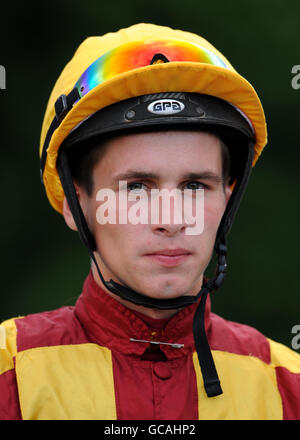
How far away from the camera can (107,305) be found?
2143mm

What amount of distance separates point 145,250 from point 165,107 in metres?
0.45

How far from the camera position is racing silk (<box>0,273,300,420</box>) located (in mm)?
1964

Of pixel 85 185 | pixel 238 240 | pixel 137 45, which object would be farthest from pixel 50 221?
pixel 137 45

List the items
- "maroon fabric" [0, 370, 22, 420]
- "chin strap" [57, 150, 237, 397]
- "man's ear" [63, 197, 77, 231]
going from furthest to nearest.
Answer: "man's ear" [63, 197, 77, 231], "chin strap" [57, 150, 237, 397], "maroon fabric" [0, 370, 22, 420]

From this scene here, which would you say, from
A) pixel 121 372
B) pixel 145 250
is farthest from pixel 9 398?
pixel 145 250

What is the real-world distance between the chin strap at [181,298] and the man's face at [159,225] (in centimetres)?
3

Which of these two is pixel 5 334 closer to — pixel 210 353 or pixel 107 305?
pixel 107 305

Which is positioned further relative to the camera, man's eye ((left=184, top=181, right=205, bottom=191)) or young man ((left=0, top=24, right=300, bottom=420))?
man's eye ((left=184, top=181, right=205, bottom=191))

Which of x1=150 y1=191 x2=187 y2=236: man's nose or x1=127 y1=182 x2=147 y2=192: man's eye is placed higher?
x1=127 y1=182 x2=147 y2=192: man's eye

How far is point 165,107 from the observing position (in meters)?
2.03

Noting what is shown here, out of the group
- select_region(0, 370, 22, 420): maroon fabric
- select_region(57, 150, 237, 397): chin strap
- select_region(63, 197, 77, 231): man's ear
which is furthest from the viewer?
select_region(63, 197, 77, 231): man's ear

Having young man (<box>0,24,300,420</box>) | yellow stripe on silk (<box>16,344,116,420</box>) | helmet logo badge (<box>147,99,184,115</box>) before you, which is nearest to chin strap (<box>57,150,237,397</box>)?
young man (<box>0,24,300,420</box>)

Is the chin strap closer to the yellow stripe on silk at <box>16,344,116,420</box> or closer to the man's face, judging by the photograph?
the man's face

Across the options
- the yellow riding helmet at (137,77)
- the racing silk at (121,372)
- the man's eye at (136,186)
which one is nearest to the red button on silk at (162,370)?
the racing silk at (121,372)
